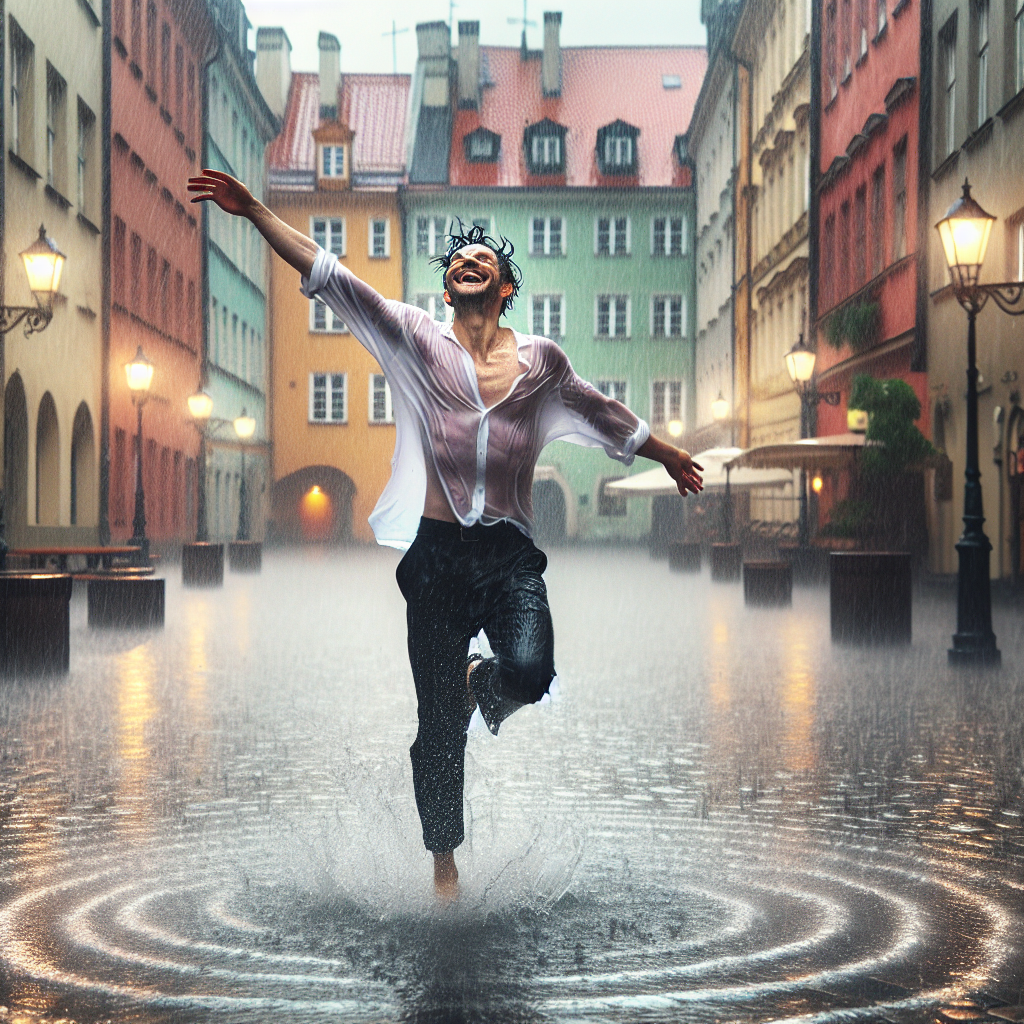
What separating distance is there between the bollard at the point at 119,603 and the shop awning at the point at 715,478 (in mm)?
12165

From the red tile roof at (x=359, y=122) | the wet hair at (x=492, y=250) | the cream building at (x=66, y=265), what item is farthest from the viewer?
the red tile roof at (x=359, y=122)

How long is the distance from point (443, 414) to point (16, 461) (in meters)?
21.3

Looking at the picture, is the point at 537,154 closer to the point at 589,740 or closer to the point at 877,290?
the point at 877,290

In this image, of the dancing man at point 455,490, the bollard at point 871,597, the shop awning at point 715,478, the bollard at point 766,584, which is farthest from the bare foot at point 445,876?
the shop awning at point 715,478

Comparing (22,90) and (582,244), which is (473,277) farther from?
(582,244)

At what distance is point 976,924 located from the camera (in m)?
4.90

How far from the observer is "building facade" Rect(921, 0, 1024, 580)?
21.9 metres

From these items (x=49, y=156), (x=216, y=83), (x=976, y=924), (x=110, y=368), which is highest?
(x=216, y=83)

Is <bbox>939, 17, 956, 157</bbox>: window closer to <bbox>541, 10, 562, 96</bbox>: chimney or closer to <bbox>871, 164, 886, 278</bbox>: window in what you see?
<bbox>871, 164, 886, 278</bbox>: window

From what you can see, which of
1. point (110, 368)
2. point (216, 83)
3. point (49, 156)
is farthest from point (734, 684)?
point (216, 83)

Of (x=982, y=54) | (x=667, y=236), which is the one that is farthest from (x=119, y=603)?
(x=667, y=236)

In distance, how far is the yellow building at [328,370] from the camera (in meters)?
60.6

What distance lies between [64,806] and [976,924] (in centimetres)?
355

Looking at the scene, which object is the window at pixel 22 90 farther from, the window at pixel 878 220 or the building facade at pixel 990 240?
the window at pixel 878 220
